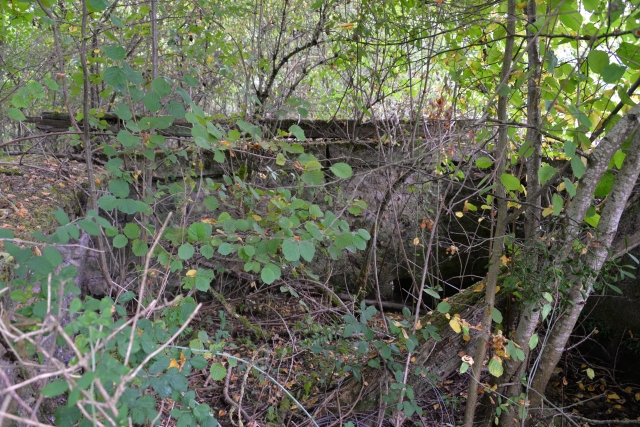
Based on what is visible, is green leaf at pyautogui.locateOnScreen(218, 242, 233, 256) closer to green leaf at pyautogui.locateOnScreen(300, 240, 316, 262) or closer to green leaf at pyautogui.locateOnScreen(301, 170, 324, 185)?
green leaf at pyautogui.locateOnScreen(300, 240, 316, 262)

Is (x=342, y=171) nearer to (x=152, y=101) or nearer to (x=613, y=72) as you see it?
(x=152, y=101)

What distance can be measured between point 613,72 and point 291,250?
48.9 inches

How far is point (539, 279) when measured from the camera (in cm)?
192

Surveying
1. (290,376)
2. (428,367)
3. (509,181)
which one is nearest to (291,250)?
(509,181)

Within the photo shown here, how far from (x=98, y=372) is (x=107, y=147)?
1.44 meters

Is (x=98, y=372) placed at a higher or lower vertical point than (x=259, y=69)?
lower

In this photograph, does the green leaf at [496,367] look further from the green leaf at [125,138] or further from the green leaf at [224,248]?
the green leaf at [125,138]

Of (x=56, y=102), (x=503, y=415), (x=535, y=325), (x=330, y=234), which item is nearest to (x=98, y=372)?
(x=330, y=234)

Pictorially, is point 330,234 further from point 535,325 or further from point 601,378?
point 601,378

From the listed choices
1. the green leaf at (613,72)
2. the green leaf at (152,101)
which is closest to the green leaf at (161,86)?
the green leaf at (152,101)

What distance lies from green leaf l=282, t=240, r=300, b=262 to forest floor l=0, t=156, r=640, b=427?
3.19ft

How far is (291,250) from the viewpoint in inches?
64.3

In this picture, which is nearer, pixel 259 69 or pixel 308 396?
pixel 308 396

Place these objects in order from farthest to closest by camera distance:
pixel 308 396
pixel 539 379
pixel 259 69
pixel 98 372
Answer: pixel 259 69, pixel 308 396, pixel 539 379, pixel 98 372
